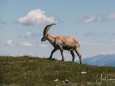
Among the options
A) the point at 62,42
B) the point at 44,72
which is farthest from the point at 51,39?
the point at 44,72

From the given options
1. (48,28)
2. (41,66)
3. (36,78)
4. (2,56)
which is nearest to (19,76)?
(36,78)

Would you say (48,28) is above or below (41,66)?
above

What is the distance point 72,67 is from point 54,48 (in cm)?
618

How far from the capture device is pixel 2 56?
115 ft

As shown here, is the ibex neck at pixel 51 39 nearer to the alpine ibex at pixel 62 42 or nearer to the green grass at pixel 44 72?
the alpine ibex at pixel 62 42

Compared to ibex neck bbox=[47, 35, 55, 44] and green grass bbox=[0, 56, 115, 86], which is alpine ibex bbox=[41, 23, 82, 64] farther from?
green grass bbox=[0, 56, 115, 86]

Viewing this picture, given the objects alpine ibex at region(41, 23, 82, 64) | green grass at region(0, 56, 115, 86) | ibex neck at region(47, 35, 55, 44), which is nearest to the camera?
green grass at region(0, 56, 115, 86)

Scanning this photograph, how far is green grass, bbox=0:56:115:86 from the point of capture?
2433cm

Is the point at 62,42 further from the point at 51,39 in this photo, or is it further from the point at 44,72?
the point at 44,72

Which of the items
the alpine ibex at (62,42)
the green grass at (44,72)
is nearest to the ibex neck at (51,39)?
the alpine ibex at (62,42)

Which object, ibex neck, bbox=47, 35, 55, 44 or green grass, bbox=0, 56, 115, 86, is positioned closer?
green grass, bbox=0, 56, 115, 86

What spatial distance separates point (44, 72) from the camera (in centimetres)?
2844

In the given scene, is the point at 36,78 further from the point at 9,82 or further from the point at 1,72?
the point at 1,72

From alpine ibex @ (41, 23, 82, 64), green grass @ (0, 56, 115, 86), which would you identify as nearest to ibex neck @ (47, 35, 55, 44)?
alpine ibex @ (41, 23, 82, 64)
